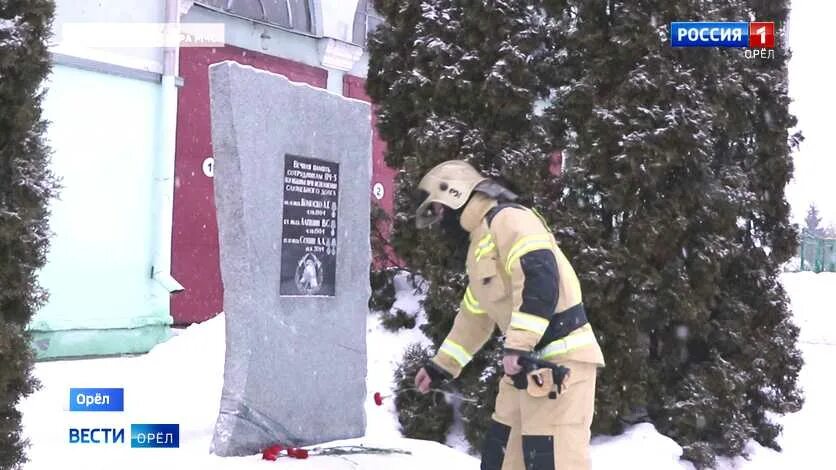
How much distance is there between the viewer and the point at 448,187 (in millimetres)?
4414

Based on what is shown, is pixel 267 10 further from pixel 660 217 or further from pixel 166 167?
pixel 660 217

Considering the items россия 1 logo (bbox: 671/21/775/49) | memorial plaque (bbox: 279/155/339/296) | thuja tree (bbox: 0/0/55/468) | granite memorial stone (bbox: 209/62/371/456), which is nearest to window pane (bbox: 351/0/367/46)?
россия 1 logo (bbox: 671/21/775/49)

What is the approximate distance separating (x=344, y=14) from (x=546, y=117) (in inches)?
248

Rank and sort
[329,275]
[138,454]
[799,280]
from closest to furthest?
[138,454] < [329,275] < [799,280]

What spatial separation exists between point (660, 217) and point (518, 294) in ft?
11.7

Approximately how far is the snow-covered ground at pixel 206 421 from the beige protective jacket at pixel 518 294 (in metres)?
1.52

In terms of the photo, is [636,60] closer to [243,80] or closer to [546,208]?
[546,208]

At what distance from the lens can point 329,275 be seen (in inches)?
259

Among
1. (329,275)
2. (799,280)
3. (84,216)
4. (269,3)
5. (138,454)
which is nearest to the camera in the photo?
(138,454)

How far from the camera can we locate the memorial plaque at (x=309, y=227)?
6.26 metres

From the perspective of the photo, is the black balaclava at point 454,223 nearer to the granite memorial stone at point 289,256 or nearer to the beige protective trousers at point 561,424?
the beige protective trousers at point 561,424

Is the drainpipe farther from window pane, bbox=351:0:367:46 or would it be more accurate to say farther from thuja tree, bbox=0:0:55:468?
thuja tree, bbox=0:0:55:468

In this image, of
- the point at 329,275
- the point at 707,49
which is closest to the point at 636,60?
the point at 707,49

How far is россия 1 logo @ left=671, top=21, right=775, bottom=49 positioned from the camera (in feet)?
24.0
